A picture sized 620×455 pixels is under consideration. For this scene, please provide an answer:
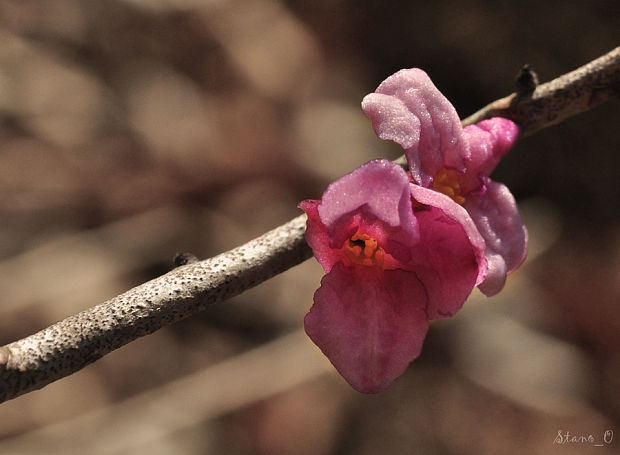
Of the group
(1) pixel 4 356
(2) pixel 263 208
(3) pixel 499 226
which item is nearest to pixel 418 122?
(3) pixel 499 226

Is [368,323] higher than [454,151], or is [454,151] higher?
[454,151]

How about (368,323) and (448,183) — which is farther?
(448,183)

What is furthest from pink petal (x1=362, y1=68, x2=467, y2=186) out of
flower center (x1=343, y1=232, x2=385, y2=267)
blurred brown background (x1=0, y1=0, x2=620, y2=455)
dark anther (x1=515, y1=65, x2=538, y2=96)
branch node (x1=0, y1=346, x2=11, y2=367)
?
blurred brown background (x1=0, y1=0, x2=620, y2=455)

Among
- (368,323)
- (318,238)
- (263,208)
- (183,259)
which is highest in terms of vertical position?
(263,208)

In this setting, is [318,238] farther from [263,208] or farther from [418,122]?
[263,208]

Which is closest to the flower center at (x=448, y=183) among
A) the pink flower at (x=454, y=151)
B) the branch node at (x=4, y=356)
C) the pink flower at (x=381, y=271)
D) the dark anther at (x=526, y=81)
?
the pink flower at (x=454, y=151)

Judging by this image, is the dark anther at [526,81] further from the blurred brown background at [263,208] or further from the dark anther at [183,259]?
the blurred brown background at [263,208]

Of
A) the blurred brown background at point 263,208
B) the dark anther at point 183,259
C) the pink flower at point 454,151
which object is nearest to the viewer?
the pink flower at point 454,151
